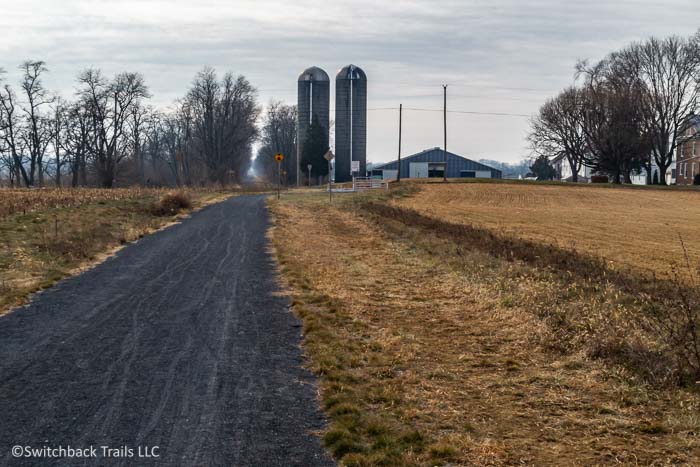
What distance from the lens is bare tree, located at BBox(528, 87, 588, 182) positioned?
76625mm

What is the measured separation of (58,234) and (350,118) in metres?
71.3

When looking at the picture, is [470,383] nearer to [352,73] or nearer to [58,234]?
[58,234]

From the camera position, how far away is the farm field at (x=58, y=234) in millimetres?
13414

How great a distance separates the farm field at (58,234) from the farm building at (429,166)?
231 feet

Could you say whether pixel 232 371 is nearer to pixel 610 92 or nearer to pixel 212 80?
pixel 610 92

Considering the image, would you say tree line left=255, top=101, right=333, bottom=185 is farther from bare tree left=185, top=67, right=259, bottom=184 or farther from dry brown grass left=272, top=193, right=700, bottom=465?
dry brown grass left=272, top=193, right=700, bottom=465

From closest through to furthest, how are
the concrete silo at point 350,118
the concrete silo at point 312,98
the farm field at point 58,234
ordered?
the farm field at point 58,234
the concrete silo at point 350,118
the concrete silo at point 312,98

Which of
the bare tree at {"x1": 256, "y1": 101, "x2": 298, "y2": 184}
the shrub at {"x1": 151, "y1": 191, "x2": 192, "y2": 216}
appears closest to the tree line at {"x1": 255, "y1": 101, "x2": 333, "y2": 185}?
the bare tree at {"x1": 256, "y1": 101, "x2": 298, "y2": 184}

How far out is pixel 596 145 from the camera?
244 ft

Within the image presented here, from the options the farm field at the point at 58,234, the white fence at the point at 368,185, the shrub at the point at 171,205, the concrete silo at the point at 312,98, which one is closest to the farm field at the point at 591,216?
the white fence at the point at 368,185

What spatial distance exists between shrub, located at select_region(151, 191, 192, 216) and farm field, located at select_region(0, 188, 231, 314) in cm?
10

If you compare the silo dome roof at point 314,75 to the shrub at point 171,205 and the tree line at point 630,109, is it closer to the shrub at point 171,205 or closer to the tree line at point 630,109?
the tree line at point 630,109

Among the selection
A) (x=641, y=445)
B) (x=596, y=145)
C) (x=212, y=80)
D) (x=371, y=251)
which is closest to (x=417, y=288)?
(x=371, y=251)

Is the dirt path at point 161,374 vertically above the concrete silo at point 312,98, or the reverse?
the concrete silo at point 312,98
